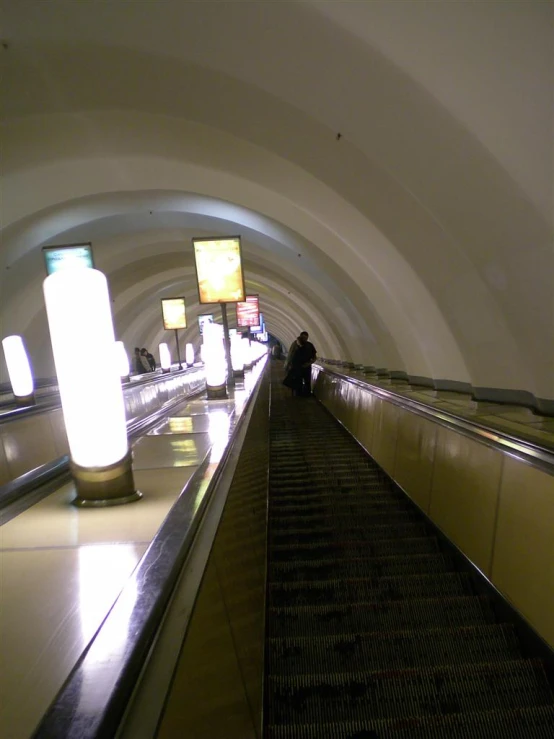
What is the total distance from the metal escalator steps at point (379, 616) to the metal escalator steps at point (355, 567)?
529 mm

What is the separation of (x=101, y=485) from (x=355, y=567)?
2079 millimetres

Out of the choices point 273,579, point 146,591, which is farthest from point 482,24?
point 273,579

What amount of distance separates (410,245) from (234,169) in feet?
12.9

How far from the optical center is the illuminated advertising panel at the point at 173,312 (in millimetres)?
19141

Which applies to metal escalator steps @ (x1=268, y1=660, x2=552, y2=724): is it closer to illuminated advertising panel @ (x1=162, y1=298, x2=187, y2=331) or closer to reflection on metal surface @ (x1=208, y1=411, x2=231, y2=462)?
reflection on metal surface @ (x1=208, y1=411, x2=231, y2=462)

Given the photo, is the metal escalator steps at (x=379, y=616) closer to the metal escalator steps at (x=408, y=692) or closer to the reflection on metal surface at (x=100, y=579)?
the metal escalator steps at (x=408, y=692)

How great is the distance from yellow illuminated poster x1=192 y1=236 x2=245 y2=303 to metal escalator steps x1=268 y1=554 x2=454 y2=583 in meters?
7.36

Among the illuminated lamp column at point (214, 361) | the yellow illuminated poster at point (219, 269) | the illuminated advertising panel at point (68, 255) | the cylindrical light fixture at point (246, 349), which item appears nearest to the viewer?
the illuminated lamp column at point (214, 361)

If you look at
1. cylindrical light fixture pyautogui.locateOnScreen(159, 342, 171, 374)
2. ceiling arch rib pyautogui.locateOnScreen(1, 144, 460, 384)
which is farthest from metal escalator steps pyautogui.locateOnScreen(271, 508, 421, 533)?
cylindrical light fixture pyautogui.locateOnScreen(159, 342, 171, 374)

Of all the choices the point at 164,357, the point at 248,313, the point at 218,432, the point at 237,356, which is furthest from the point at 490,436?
the point at 248,313

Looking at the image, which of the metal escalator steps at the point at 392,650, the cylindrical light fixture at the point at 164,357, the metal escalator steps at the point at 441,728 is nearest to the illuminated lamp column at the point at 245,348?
the cylindrical light fixture at the point at 164,357

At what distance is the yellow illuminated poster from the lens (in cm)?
1017

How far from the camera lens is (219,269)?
10.3 m

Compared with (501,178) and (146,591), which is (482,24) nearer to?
(501,178)
